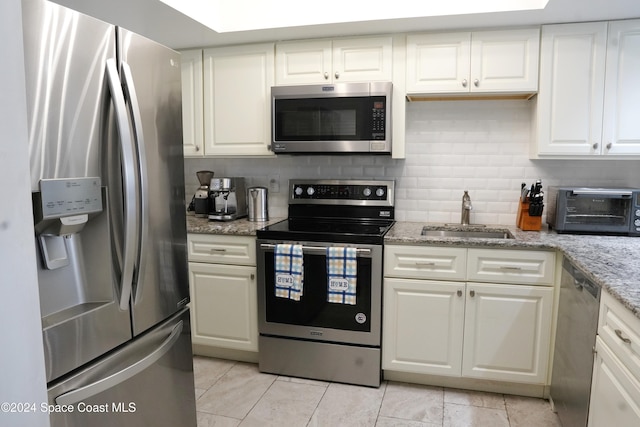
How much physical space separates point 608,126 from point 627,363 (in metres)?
1.56

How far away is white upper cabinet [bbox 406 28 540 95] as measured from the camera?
2.48m

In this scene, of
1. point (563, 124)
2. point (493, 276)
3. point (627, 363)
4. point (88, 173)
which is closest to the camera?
point (88, 173)

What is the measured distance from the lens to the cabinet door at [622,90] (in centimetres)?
236

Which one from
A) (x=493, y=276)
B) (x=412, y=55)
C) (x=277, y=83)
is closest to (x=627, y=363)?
(x=493, y=276)

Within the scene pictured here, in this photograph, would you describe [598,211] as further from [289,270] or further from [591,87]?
[289,270]

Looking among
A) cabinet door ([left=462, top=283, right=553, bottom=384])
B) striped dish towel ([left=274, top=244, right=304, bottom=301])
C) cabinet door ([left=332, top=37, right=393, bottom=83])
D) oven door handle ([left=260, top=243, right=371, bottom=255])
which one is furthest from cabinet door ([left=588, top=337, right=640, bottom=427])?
cabinet door ([left=332, top=37, right=393, bottom=83])

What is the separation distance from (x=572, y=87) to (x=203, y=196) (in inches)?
96.6

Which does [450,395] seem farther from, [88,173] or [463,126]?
[88,173]

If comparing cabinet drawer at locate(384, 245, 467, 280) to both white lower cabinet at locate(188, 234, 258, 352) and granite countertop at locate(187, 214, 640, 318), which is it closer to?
granite countertop at locate(187, 214, 640, 318)

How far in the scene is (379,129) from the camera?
8.55 ft

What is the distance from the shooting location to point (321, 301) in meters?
2.53

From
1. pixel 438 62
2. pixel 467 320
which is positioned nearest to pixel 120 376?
pixel 467 320

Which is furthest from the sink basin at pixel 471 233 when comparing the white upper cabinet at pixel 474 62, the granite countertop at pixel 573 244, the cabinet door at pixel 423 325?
the white upper cabinet at pixel 474 62

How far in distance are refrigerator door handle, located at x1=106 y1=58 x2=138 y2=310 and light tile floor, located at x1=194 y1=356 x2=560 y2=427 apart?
4.17 ft
